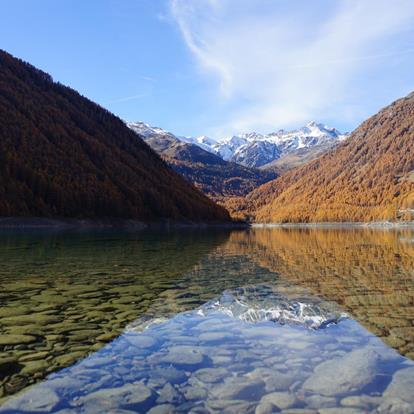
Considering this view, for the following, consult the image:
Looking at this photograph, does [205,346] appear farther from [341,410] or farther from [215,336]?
[341,410]

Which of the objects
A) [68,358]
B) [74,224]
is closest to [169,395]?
[68,358]

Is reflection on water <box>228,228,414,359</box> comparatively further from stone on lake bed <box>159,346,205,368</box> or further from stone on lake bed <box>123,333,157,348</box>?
stone on lake bed <box>123,333,157,348</box>

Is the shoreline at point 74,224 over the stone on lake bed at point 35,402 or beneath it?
over

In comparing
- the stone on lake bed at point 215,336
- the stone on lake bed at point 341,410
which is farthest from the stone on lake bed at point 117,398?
the stone on lake bed at point 215,336

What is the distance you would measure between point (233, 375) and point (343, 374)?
231 cm

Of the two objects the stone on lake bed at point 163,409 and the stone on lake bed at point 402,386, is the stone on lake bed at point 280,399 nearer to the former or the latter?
the stone on lake bed at point 163,409

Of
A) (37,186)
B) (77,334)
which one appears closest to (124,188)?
(37,186)

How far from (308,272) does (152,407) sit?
20258 mm

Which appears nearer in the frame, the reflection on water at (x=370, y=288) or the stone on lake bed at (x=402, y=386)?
the stone on lake bed at (x=402, y=386)

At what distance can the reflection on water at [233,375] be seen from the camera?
752 centimetres

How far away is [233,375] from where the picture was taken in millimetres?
8906

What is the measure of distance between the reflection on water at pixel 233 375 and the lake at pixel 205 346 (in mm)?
30

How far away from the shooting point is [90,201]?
477ft

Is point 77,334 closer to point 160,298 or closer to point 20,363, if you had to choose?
point 20,363
